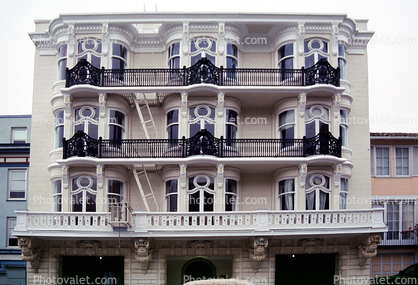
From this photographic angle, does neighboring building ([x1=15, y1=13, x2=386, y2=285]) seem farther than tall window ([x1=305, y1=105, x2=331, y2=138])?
No

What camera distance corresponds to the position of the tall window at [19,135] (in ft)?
111

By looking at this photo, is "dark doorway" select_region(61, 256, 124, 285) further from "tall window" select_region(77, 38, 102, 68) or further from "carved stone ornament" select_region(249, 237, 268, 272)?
"tall window" select_region(77, 38, 102, 68)

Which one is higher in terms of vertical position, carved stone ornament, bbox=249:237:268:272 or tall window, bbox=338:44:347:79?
tall window, bbox=338:44:347:79

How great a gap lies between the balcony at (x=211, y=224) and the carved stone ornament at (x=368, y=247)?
1.48 ft

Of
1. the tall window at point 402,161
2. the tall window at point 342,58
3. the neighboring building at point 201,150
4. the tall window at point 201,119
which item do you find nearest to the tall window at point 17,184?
the neighboring building at point 201,150

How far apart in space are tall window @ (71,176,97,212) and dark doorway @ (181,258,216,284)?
5687mm

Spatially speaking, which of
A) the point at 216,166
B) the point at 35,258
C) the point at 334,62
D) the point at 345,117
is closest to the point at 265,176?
the point at 216,166

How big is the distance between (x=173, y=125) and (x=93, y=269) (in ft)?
27.2

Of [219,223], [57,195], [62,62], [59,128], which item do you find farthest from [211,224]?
[62,62]

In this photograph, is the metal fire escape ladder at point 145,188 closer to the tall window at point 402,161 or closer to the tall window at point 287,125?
the tall window at point 287,125

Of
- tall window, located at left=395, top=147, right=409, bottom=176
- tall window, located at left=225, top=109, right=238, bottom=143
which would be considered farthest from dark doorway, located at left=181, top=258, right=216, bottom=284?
tall window, located at left=395, top=147, right=409, bottom=176

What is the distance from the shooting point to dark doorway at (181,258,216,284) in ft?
88.8

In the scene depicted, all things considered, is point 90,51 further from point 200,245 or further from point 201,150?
point 200,245

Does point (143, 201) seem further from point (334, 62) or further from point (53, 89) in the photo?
point (334, 62)
